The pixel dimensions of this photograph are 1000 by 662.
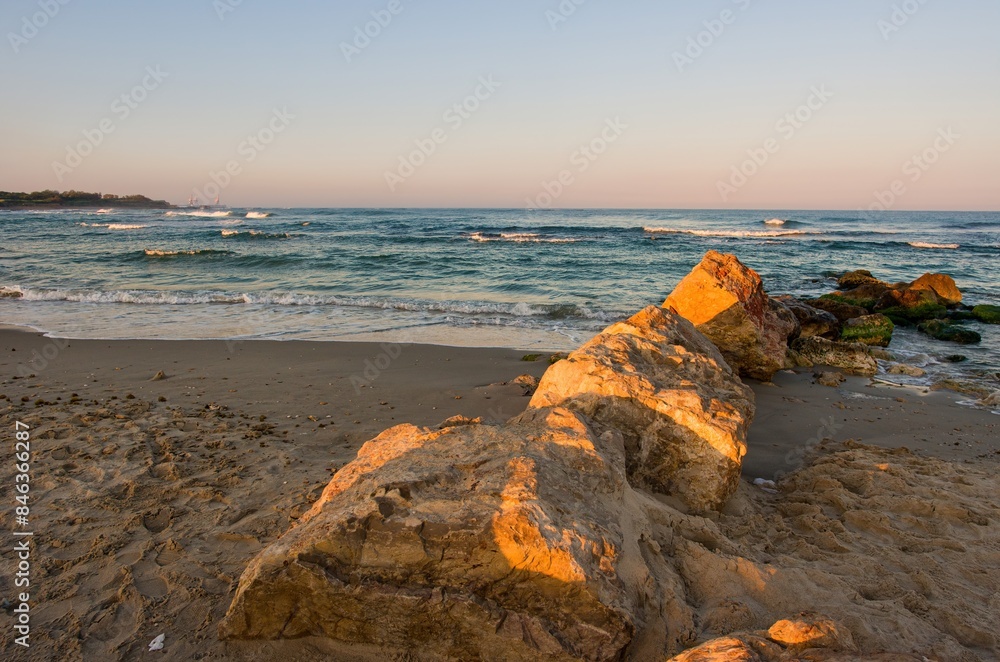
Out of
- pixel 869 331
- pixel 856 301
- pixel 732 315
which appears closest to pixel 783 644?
pixel 732 315

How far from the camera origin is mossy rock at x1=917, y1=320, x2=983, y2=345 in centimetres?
1032

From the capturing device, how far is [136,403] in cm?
605

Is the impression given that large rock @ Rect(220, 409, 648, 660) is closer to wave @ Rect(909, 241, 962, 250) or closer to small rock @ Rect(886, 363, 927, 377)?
small rock @ Rect(886, 363, 927, 377)

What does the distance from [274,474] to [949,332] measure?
37.9 feet

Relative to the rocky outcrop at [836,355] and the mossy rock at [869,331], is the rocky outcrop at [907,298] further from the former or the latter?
the rocky outcrop at [836,355]

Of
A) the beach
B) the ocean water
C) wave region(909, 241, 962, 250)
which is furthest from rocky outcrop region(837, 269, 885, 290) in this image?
wave region(909, 241, 962, 250)

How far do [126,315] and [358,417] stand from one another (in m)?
8.88

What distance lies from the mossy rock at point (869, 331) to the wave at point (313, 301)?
4.05 m

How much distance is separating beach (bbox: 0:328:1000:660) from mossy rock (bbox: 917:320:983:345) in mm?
4333

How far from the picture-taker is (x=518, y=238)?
3525 cm

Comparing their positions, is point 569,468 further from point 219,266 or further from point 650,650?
point 219,266

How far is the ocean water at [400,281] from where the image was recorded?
1084 cm

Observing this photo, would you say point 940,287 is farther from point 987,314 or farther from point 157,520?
point 157,520

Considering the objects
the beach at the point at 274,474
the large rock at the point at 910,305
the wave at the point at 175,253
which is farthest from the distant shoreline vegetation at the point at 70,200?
the large rock at the point at 910,305
